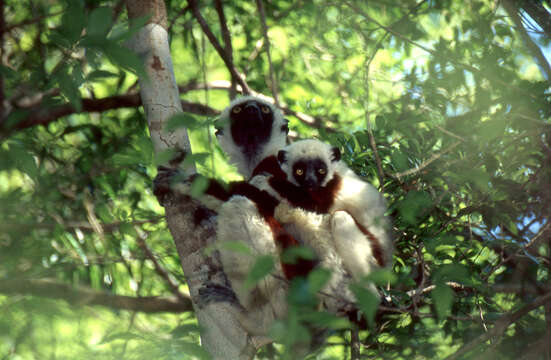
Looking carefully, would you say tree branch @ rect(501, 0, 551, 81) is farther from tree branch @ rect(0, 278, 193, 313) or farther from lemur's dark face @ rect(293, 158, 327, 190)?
tree branch @ rect(0, 278, 193, 313)

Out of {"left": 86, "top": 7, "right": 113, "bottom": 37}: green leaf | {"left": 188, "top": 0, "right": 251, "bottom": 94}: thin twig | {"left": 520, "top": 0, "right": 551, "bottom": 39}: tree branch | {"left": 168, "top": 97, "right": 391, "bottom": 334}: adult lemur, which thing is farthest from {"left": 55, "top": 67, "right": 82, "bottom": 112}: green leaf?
{"left": 520, "top": 0, "right": 551, "bottom": 39}: tree branch

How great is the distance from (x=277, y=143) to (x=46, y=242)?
270cm

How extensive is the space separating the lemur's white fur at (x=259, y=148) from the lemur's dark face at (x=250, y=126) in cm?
6

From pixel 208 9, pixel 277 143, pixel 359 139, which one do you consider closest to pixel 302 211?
pixel 359 139

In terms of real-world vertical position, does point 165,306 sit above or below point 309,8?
below

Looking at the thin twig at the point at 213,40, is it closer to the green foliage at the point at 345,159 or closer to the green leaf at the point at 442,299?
the green foliage at the point at 345,159

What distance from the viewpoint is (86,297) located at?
324cm

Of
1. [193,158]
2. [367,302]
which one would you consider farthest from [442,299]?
[193,158]

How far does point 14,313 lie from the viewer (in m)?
2.71

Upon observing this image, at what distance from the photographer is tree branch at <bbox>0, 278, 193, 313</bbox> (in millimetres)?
2912

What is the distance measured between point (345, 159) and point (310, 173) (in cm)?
59

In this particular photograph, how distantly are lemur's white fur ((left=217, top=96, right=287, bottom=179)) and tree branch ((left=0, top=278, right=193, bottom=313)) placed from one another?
5.64 feet

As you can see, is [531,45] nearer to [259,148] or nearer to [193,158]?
[259,148]

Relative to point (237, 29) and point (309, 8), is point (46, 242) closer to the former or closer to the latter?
point (309, 8)
